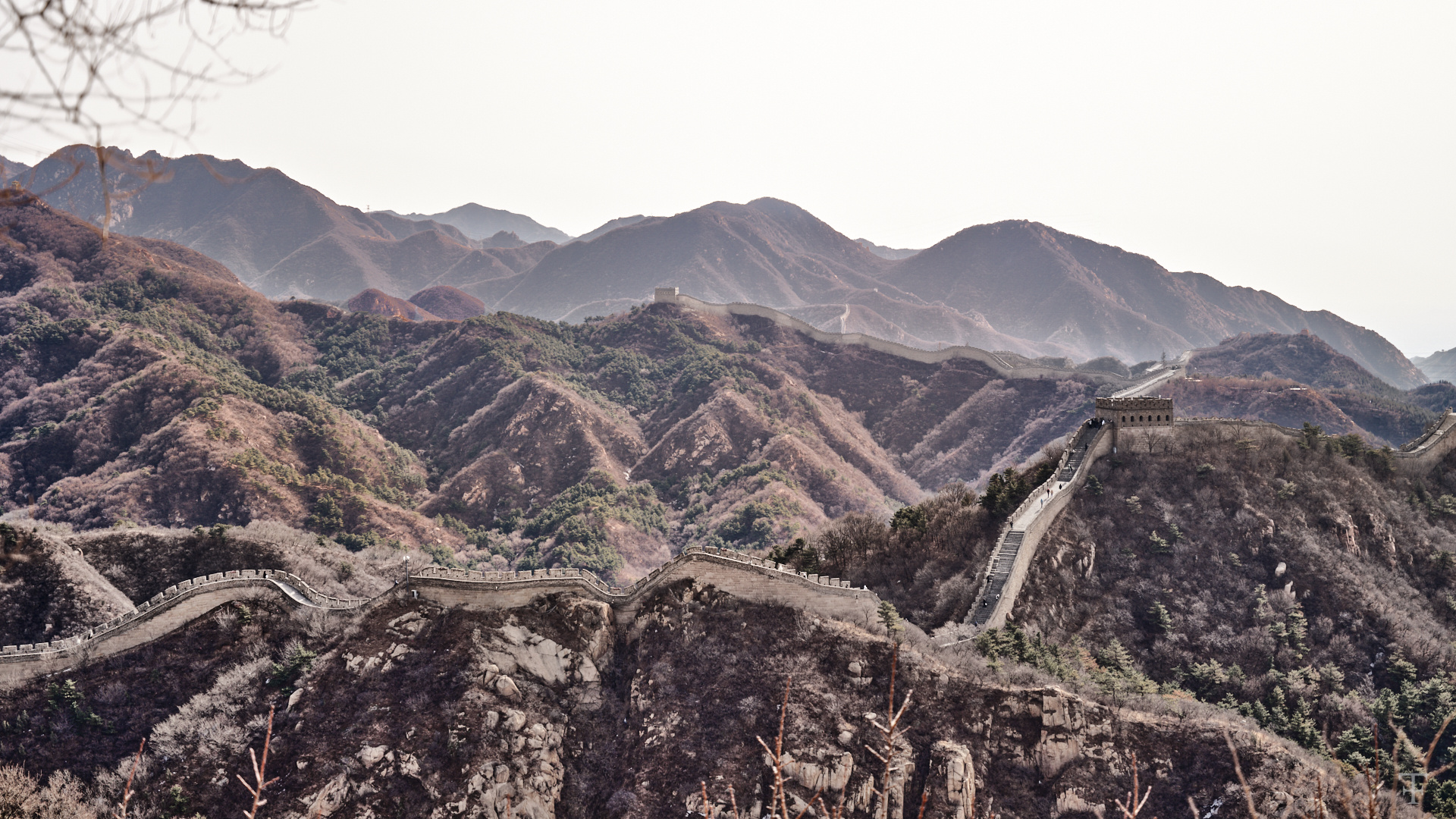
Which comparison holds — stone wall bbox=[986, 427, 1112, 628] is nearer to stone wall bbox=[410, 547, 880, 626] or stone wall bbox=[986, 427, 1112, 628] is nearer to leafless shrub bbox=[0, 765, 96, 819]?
stone wall bbox=[410, 547, 880, 626]

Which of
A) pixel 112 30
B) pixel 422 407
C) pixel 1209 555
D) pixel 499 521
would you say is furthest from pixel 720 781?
pixel 422 407

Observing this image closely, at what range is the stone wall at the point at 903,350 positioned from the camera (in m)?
114

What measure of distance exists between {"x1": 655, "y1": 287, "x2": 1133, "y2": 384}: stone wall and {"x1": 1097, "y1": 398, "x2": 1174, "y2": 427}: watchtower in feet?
213

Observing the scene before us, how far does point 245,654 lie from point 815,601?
2714 centimetres

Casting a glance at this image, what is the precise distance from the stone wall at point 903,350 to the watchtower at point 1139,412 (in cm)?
6478

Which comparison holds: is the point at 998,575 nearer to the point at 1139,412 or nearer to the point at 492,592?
the point at 1139,412

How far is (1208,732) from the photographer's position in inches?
1173

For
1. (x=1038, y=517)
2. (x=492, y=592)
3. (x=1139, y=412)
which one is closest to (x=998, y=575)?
(x=1038, y=517)

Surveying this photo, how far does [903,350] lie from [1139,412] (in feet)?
257

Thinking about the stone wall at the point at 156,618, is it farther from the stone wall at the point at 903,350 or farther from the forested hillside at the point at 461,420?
the stone wall at the point at 903,350

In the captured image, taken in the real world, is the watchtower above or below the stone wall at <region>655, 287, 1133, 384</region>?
below

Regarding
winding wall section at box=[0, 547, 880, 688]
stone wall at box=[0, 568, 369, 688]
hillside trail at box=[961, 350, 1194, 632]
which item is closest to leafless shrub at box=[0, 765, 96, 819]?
stone wall at box=[0, 568, 369, 688]

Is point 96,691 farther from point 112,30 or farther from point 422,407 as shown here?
point 422,407

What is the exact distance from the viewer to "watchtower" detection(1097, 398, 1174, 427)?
165 ft
